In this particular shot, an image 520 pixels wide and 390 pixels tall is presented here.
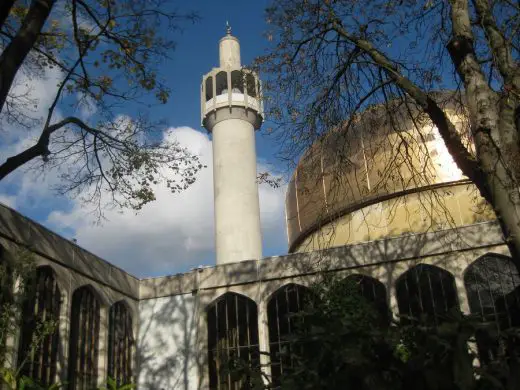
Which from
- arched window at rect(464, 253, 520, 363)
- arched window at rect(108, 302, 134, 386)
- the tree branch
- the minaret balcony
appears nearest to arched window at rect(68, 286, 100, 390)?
arched window at rect(108, 302, 134, 386)

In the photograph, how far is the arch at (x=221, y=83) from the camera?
2762 cm

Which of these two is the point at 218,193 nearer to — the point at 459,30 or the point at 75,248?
the point at 75,248

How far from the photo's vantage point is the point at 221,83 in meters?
28.0

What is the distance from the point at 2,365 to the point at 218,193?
14194 millimetres

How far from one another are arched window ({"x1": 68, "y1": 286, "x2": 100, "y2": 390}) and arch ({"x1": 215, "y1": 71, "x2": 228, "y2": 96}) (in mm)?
14153

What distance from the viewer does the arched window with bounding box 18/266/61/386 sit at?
12820 mm

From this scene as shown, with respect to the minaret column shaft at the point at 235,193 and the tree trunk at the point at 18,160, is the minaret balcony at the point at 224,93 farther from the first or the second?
the tree trunk at the point at 18,160

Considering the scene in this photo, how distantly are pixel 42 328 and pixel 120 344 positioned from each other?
4565mm

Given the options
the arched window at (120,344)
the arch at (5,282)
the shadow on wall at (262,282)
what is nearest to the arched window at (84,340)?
the arched window at (120,344)

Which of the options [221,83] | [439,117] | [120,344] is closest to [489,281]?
[120,344]

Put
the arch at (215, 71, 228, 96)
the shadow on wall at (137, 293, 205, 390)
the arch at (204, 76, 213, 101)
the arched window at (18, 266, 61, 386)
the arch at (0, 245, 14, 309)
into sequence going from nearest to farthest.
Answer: the arch at (0, 245, 14, 309)
the arched window at (18, 266, 61, 386)
the shadow on wall at (137, 293, 205, 390)
the arch at (215, 71, 228, 96)
the arch at (204, 76, 213, 101)

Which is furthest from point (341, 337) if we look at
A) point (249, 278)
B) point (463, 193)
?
point (463, 193)

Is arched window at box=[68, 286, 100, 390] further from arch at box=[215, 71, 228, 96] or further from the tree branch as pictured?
arch at box=[215, 71, 228, 96]

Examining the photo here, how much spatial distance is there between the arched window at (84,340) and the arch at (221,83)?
14.2m
